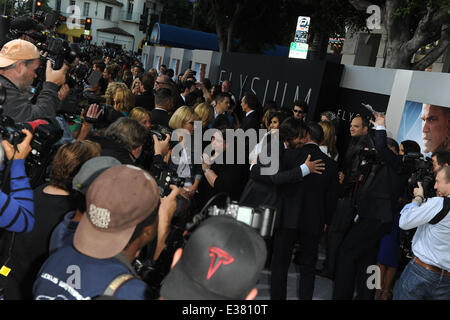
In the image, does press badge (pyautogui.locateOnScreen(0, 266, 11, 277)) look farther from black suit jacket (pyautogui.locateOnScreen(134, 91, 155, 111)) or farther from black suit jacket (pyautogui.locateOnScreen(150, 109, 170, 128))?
black suit jacket (pyautogui.locateOnScreen(134, 91, 155, 111))

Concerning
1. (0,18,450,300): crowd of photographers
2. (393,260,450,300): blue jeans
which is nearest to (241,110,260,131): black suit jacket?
(0,18,450,300): crowd of photographers

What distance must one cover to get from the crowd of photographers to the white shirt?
0.01 meters

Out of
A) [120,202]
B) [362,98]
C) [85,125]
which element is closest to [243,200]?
A: [85,125]

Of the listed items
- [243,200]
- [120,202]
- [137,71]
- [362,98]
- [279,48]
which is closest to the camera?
[120,202]

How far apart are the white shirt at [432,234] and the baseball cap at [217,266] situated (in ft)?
8.48

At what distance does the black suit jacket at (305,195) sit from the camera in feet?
15.8

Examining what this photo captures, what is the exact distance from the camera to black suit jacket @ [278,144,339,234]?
15.8ft

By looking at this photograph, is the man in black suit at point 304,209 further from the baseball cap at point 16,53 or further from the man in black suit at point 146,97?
the man in black suit at point 146,97

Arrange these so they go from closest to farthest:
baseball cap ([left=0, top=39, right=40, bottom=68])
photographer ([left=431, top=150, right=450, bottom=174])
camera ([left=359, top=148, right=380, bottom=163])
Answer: baseball cap ([left=0, top=39, right=40, bottom=68]), photographer ([left=431, top=150, right=450, bottom=174]), camera ([left=359, top=148, right=380, bottom=163])

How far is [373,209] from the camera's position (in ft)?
16.0

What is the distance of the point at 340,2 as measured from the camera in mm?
17078

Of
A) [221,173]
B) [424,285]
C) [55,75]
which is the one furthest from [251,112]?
[424,285]

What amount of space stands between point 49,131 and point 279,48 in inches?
1251

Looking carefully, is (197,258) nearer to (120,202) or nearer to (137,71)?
(120,202)
